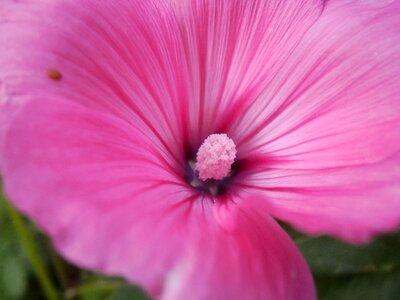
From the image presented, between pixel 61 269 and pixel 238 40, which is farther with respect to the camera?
pixel 61 269

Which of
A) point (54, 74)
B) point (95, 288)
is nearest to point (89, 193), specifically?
point (54, 74)

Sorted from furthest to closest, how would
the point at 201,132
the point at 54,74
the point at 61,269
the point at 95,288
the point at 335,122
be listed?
the point at 61,269, the point at 95,288, the point at 201,132, the point at 335,122, the point at 54,74

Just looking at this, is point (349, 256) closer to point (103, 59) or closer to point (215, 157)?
point (215, 157)

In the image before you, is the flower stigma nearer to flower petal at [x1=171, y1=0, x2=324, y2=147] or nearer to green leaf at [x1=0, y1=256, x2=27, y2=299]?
flower petal at [x1=171, y1=0, x2=324, y2=147]

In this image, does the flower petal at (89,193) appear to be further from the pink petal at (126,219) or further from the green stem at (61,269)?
the green stem at (61,269)

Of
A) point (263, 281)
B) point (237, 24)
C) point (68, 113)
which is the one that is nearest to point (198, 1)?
point (237, 24)

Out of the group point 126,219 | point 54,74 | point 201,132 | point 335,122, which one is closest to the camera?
point 126,219

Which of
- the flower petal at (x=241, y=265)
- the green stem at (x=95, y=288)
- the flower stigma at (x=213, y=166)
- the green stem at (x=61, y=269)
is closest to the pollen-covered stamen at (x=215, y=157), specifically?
the flower stigma at (x=213, y=166)
